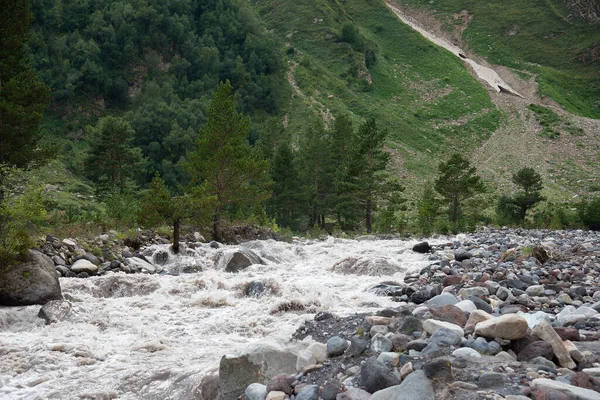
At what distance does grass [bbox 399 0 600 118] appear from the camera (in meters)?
101

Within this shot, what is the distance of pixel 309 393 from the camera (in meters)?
5.13

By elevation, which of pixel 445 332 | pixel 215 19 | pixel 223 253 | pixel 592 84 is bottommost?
pixel 223 253

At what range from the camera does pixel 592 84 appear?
103 metres

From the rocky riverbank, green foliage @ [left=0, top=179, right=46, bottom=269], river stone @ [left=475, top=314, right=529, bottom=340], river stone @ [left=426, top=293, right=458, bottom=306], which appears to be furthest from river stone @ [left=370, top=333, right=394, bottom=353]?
green foliage @ [left=0, top=179, right=46, bottom=269]

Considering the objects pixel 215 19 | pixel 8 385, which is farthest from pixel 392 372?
pixel 215 19

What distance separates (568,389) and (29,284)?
11092mm

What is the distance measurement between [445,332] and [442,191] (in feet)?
106

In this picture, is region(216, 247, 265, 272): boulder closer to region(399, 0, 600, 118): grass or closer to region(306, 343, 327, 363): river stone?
region(306, 343, 327, 363): river stone

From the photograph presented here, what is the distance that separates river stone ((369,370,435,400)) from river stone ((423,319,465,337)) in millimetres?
1403

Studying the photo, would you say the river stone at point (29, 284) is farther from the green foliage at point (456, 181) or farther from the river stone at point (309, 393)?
the green foliage at point (456, 181)

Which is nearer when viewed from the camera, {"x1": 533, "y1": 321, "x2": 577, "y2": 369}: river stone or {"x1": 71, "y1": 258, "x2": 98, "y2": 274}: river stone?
{"x1": 533, "y1": 321, "x2": 577, "y2": 369}: river stone

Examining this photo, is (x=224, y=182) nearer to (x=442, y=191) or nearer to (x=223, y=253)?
(x=223, y=253)

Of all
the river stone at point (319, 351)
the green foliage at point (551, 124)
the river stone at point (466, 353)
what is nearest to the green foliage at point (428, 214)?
the river stone at point (319, 351)

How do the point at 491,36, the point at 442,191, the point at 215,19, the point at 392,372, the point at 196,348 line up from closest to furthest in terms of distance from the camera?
the point at 392,372
the point at 196,348
the point at 442,191
the point at 215,19
the point at 491,36
